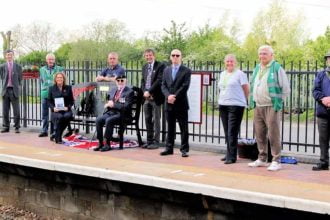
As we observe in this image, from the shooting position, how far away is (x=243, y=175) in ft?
24.3

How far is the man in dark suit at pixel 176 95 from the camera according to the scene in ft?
30.4

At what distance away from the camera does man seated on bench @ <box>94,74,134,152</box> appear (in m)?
9.89

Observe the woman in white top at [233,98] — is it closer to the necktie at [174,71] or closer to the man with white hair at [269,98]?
the man with white hair at [269,98]

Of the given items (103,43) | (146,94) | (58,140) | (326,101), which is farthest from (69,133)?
(103,43)

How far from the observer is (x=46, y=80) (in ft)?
38.8

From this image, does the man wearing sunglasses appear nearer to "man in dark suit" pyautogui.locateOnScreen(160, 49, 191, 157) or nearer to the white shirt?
"man in dark suit" pyautogui.locateOnScreen(160, 49, 191, 157)

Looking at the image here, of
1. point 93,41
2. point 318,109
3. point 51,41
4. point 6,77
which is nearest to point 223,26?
point 93,41

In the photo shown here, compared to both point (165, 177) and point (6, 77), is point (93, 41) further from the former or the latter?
point (165, 177)

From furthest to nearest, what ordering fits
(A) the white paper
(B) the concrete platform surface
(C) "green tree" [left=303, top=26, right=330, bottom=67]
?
1. (C) "green tree" [left=303, top=26, right=330, bottom=67]
2. (A) the white paper
3. (B) the concrete platform surface

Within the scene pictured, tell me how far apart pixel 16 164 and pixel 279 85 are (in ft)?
14.1

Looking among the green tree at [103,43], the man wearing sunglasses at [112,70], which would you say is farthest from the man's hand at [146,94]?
the green tree at [103,43]

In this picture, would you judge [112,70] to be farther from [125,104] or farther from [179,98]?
[179,98]

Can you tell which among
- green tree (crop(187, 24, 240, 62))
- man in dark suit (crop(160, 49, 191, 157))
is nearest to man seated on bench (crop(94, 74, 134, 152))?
man in dark suit (crop(160, 49, 191, 157))

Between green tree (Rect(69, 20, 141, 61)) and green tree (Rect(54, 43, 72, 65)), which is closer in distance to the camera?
green tree (Rect(69, 20, 141, 61))
